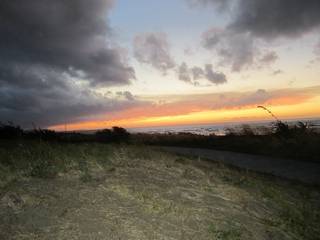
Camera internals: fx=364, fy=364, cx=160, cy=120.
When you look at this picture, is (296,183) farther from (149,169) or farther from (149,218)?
(149,218)

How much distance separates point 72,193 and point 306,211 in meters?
4.32

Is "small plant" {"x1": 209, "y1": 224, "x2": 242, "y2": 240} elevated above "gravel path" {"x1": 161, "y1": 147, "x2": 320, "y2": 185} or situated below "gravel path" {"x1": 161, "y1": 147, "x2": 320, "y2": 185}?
below

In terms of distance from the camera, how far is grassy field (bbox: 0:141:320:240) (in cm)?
455

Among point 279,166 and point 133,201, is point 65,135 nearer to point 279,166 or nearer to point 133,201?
point 279,166

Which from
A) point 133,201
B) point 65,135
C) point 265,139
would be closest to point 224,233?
point 133,201

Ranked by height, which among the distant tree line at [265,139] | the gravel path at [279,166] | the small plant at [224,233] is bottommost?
the small plant at [224,233]

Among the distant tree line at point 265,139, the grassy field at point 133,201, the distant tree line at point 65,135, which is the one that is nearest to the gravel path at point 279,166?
the distant tree line at point 265,139

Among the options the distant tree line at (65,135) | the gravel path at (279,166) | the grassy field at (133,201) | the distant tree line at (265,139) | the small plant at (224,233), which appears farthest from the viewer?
the distant tree line at (65,135)

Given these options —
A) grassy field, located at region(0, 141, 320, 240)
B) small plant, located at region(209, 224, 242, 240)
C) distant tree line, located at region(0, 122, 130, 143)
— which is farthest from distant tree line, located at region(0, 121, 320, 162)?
small plant, located at region(209, 224, 242, 240)

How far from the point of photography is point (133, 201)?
5406 mm

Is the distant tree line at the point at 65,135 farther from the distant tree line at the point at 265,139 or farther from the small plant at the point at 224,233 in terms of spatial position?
the small plant at the point at 224,233

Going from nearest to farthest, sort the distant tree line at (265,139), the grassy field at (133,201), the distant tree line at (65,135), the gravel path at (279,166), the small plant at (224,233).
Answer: the grassy field at (133,201) < the small plant at (224,233) < the gravel path at (279,166) < the distant tree line at (265,139) < the distant tree line at (65,135)

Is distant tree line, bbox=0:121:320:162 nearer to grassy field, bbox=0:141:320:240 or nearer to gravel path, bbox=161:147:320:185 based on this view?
gravel path, bbox=161:147:320:185

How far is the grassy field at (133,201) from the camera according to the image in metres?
4.55
